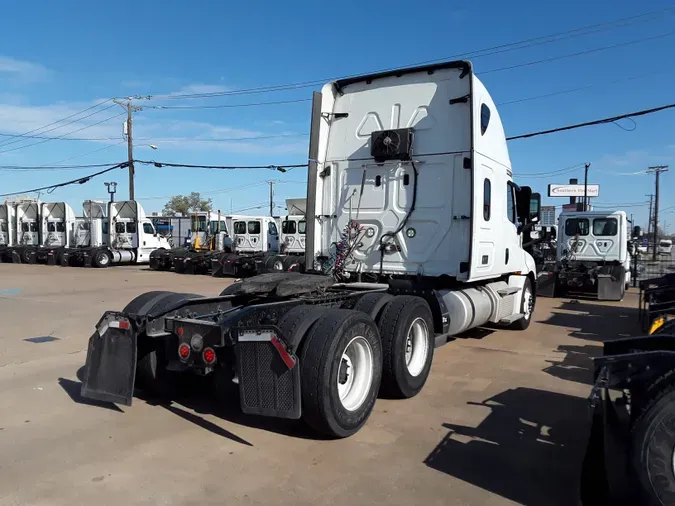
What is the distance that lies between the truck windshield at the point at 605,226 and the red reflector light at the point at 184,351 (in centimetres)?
1560

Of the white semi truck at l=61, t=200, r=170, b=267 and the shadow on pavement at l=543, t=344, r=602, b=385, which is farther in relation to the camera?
the white semi truck at l=61, t=200, r=170, b=267

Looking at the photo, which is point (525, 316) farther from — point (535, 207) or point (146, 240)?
point (146, 240)

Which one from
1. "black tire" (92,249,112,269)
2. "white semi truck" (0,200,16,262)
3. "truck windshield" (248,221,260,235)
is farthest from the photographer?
"white semi truck" (0,200,16,262)

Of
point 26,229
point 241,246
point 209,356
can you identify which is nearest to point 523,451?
point 209,356

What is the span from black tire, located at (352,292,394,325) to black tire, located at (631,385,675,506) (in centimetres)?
286

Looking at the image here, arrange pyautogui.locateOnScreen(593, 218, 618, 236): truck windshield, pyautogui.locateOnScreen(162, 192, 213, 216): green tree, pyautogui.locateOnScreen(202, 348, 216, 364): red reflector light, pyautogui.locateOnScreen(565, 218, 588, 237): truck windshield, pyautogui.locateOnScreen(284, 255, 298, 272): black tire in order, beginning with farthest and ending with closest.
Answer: pyautogui.locateOnScreen(162, 192, 213, 216): green tree < pyautogui.locateOnScreen(284, 255, 298, 272): black tire < pyautogui.locateOnScreen(565, 218, 588, 237): truck windshield < pyautogui.locateOnScreen(593, 218, 618, 236): truck windshield < pyautogui.locateOnScreen(202, 348, 216, 364): red reflector light

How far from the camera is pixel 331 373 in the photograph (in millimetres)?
4297

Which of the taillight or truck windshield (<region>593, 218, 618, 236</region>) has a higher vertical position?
truck windshield (<region>593, 218, 618, 236</region>)

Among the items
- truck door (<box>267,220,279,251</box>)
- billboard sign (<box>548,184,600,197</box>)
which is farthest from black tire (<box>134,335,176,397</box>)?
billboard sign (<box>548,184,600,197</box>)

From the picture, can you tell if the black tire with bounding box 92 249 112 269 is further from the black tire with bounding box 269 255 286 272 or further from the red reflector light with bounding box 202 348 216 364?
the red reflector light with bounding box 202 348 216 364

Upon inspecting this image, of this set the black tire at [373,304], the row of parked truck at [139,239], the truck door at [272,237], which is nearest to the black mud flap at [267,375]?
the black tire at [373,304]

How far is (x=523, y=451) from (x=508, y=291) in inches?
202

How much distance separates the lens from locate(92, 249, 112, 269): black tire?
28.8 m

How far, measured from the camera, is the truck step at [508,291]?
9.02m
